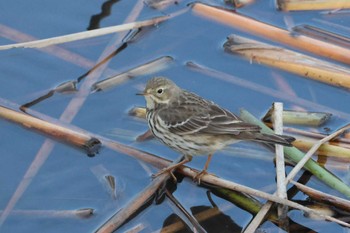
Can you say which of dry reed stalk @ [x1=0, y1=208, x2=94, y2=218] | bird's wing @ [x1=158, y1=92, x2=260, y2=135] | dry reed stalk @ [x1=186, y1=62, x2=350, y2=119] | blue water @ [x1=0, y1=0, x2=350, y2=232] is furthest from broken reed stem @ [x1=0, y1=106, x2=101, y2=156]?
dry reed stalk @ [x1=186, y1=62, x2=350, y2=119]

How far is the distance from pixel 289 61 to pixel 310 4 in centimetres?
106

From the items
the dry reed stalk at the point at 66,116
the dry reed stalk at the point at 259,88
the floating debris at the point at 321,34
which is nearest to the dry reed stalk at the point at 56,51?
the dry reed stalk at the point at 66,116

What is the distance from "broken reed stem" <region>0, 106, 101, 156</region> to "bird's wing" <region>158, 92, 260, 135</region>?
0.70 metres

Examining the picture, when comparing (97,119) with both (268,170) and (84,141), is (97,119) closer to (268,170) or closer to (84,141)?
(84,141)

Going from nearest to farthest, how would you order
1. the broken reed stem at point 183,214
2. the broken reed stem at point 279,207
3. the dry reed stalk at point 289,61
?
1. the broken reed stem at point 279,207
2. the broken reed stem at point 183,214
3. the dry reed stalk at point 289,61

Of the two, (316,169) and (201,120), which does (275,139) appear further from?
(201,120)

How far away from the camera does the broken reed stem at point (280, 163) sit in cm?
682

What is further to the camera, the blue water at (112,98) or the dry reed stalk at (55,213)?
the blue water at (112,98)

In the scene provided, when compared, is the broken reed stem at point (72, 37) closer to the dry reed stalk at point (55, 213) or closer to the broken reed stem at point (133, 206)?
the broken reed stem at point (133, 206)

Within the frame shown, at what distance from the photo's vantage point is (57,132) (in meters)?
7.64

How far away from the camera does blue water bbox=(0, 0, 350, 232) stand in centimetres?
709

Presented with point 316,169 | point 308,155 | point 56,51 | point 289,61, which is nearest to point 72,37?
point 56,51

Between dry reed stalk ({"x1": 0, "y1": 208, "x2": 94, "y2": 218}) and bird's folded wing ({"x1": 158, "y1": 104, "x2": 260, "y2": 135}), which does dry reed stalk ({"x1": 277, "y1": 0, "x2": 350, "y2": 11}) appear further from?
dry reed stalk ({"x1": 0, "y1": 208, "x2": 94, "y2": 218})

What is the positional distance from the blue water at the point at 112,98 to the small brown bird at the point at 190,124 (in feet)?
1.13
